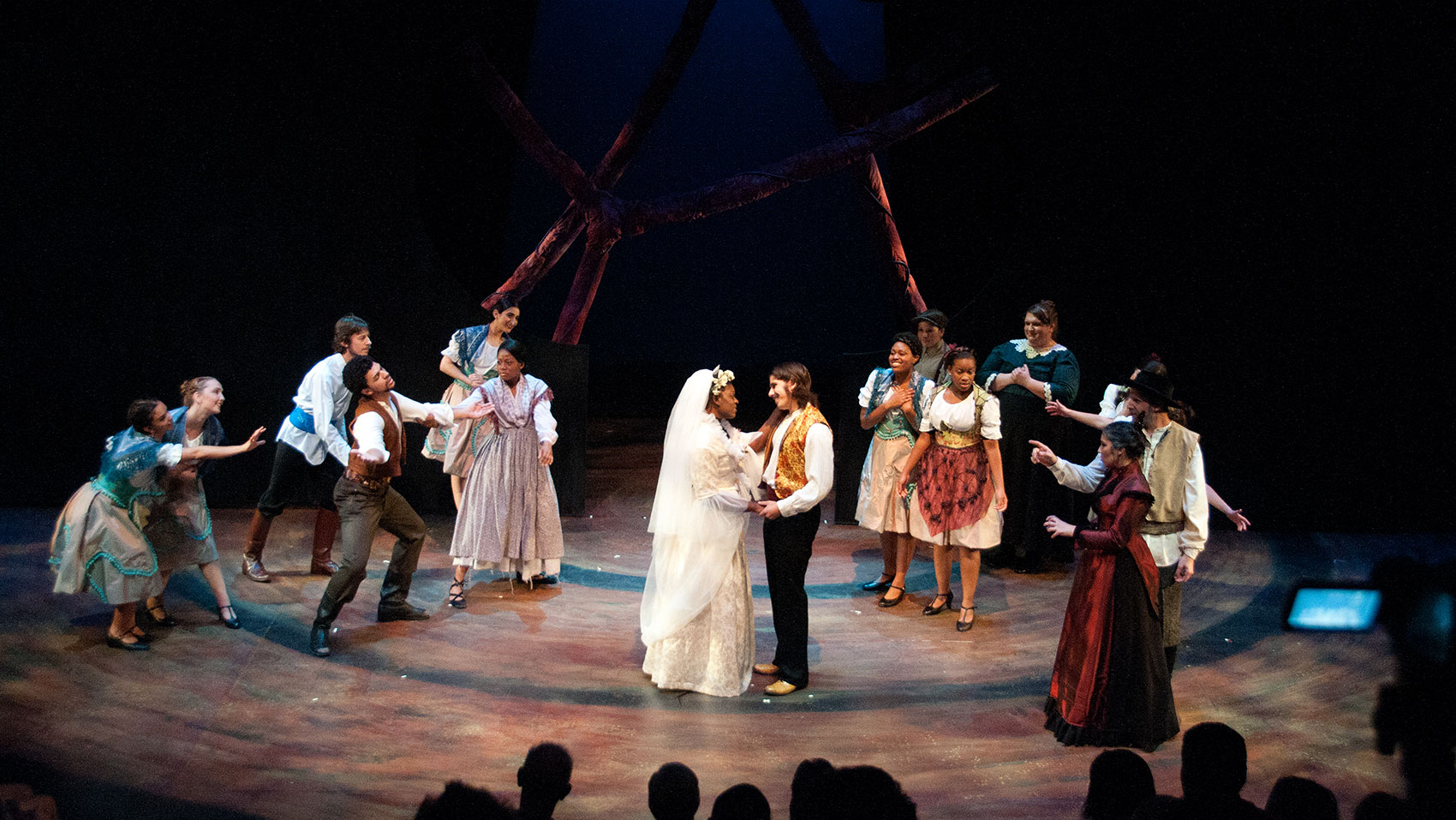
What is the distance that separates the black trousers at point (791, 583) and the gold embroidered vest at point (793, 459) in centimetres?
11

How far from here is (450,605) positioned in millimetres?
4957

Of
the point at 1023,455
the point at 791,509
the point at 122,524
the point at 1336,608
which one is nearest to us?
the point at 1336,608

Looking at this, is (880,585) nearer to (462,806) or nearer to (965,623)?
(965,623)

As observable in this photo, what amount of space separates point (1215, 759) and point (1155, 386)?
1.97 m

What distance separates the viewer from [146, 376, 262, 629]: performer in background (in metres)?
4.23

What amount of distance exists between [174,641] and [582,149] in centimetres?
505

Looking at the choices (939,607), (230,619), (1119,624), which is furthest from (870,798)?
(230,619)

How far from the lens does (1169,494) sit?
3.65 meters

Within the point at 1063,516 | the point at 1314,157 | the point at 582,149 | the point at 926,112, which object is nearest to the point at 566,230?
the point at 582,149

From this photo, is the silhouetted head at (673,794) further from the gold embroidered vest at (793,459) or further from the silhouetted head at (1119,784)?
the gold embroidered vest at (793,459)

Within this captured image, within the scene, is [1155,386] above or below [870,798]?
above

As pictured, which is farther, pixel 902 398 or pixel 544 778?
pixel 902 398

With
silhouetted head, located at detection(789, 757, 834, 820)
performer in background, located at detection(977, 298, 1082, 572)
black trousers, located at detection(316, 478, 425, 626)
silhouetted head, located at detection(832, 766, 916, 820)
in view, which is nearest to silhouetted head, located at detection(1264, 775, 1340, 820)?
silhouetted head, located at detection(832, 766, 916, 820)

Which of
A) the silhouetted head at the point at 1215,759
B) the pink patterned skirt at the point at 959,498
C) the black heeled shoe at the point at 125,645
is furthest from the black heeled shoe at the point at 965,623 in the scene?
the black heeled shoe at the point at 125,645
